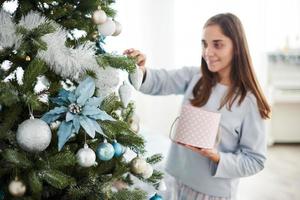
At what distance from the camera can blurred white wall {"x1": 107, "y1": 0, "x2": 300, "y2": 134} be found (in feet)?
11.3

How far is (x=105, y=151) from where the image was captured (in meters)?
0.73

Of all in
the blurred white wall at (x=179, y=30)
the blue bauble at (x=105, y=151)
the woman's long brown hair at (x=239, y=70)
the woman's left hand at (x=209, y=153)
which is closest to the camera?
the blue bauble at (x=105, y=151)

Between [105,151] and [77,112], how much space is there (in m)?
0.11

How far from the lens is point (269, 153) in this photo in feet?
11.5

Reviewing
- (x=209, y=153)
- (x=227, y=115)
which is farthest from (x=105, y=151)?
(x=227, y=115)

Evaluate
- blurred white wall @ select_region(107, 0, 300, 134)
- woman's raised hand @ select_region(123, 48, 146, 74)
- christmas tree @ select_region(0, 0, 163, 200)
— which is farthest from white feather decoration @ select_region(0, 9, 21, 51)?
blurred white wall @ select_region(107, 0, 300, 134)

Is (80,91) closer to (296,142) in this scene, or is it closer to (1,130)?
(1,130)

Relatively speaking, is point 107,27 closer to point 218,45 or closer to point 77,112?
point 77,112

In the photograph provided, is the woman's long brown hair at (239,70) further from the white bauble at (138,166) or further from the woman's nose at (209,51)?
the white bauble at (138,166)

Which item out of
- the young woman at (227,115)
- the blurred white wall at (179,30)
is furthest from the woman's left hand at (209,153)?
the blurred white wall at (179,30)

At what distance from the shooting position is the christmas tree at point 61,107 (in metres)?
0.64

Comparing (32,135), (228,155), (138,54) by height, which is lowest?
(228,155)

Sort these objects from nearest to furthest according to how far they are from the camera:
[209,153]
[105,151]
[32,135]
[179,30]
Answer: [32,135] → [105,151] → [209,153] → [179,30]

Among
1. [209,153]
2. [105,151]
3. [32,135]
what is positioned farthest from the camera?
[209,153]
